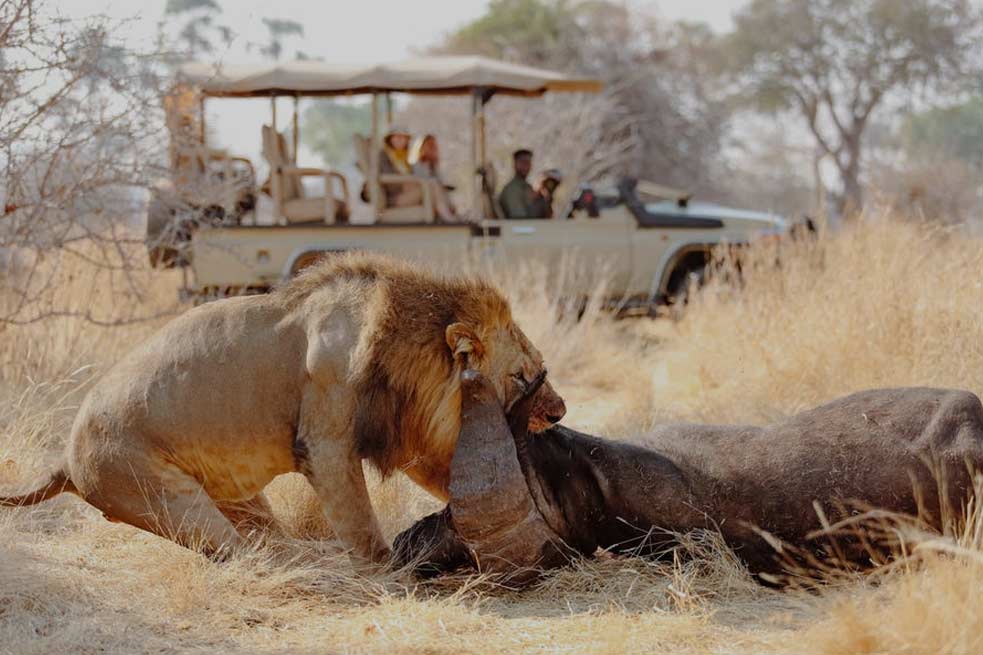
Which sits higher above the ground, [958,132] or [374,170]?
[958,132]

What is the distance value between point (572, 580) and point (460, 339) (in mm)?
1002

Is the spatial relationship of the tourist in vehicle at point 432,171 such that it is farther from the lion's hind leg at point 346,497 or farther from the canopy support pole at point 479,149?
the lion's hind leg at point 346,497

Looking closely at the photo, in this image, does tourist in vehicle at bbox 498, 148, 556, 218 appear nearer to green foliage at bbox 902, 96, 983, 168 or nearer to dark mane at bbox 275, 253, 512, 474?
dark mane at bbox 275, 253, 512, 474

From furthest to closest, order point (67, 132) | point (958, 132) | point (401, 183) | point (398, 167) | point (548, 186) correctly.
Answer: point (958, 132), point (548, 186), point (398, 167), point (401, 183), point (67, 132)

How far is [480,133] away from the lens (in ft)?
41.9

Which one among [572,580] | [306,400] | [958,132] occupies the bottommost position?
[572,580]

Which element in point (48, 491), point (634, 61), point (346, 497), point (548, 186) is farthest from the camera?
point (634, 61)

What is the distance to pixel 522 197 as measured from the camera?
1290cm

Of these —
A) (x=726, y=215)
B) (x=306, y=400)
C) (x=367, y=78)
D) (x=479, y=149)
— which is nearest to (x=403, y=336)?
(x=306, y=400)

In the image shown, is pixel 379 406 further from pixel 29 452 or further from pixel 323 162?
pixel 323 162

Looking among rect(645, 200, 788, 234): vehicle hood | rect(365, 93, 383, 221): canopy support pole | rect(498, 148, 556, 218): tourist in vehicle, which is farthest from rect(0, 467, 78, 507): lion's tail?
rect(645, 200, 788, 234): vehicle hood

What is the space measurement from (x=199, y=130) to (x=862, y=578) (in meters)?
7.81

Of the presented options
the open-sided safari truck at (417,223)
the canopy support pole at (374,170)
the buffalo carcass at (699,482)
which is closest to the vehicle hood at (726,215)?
the open-sided safari truck at (417,223)

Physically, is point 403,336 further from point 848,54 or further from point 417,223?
point 848,54
